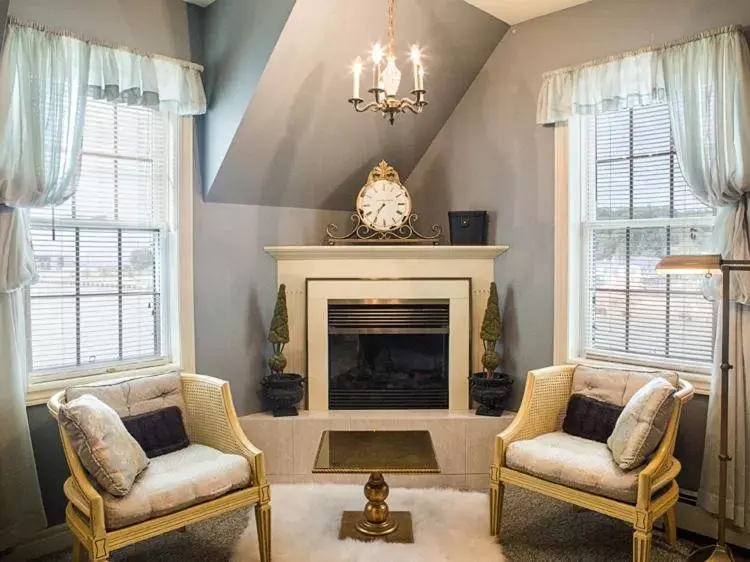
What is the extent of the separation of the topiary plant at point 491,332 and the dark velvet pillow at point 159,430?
5.96ft

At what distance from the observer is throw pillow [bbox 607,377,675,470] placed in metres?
2.53

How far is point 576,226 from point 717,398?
1.24 meters

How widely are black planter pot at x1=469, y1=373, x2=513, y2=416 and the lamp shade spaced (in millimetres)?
1322

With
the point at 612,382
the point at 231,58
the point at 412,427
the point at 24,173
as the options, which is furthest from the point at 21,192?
the point at 612,382

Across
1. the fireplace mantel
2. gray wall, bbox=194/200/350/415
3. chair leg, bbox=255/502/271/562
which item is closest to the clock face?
the fireplace mantel

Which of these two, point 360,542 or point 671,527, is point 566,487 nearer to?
point 671,527

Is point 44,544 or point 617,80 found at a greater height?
point 617,80

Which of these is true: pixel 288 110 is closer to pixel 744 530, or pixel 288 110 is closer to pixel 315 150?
pixel 315 150

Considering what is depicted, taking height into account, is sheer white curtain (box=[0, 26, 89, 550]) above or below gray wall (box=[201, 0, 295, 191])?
below

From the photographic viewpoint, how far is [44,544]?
113 inches

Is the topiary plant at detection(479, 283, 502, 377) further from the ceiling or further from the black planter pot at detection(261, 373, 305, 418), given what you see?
the ceiling

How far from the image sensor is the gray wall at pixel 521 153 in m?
3.40

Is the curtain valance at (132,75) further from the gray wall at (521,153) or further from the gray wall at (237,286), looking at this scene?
the gray wall at (521,153)

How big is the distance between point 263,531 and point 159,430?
70 centimetres
